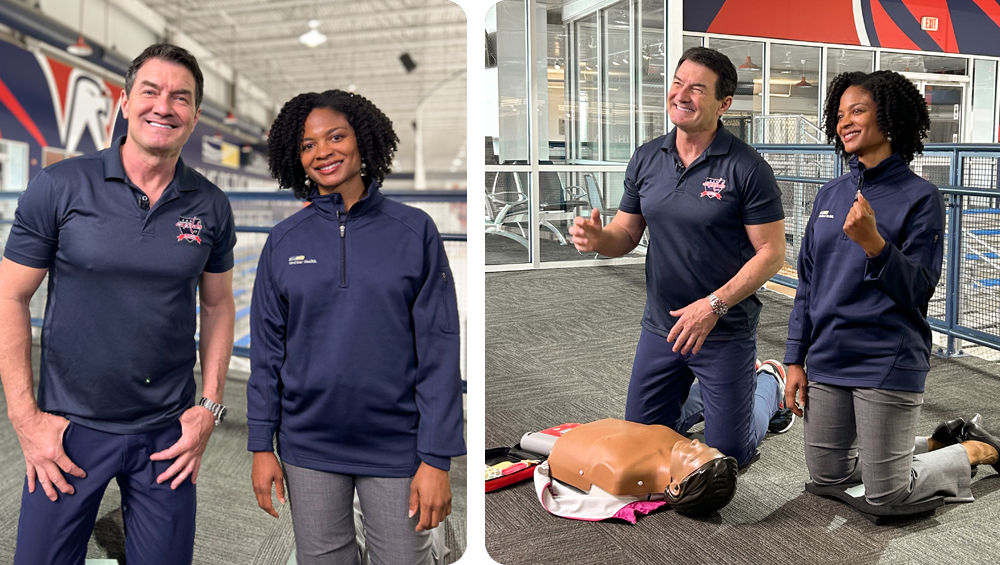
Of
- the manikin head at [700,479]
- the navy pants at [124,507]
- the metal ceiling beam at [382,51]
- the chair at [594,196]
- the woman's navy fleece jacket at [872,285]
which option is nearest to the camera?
the navy pants at [124,507]

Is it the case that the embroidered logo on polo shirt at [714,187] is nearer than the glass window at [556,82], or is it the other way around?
the embroidered logo on polo shirt at [714,187]

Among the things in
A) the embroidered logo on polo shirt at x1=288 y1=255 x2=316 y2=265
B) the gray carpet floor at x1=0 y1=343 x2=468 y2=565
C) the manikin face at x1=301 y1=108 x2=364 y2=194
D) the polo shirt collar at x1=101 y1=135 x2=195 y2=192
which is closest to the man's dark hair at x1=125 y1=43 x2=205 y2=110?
the polo shirt collar at x1=101 y1=135 x2=195 y2=192

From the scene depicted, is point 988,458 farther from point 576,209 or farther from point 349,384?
point 349,384

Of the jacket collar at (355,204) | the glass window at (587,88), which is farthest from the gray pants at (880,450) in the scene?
the jacket collar at (355,204)

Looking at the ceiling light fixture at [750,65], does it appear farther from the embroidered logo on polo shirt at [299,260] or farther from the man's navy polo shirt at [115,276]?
the man's navy polo shirt at [115,276]

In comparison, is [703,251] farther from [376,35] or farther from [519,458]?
[376,35]

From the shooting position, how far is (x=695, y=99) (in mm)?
1533

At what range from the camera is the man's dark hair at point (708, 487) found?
5.55 feet

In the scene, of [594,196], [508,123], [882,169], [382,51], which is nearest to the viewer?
[882,169]

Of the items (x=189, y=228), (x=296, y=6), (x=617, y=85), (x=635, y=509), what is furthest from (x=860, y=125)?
(x=296, y=6)

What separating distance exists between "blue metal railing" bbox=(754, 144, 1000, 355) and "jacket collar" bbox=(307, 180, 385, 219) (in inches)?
38.9

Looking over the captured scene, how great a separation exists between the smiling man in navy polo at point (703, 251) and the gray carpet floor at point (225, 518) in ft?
2.22

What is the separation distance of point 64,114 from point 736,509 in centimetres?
261

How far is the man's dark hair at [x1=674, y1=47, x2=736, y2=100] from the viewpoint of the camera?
1.52 metres
